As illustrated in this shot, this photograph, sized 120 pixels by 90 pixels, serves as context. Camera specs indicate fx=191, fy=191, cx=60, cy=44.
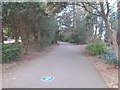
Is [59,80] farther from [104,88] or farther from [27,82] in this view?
[104,88]

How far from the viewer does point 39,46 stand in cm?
2102

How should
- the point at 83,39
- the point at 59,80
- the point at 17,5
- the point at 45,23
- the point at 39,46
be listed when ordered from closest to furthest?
the point at 59,80 < the point at 17,5 < the point at 45,23 < the point at 39,46 < the point at 83,39

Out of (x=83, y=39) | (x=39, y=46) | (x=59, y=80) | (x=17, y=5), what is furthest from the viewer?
(x=83, y=39)

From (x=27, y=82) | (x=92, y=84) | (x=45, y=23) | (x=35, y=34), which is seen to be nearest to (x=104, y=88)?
(x=92, y=84)

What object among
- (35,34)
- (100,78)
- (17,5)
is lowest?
(100,78)

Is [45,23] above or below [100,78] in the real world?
above

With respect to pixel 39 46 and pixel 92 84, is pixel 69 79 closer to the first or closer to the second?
pixel 92 84

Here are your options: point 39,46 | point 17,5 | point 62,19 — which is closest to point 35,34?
point 39,46

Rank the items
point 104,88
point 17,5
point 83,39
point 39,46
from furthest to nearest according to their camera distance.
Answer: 1. point 83,39
2. point 39,46
3. point 17,5
4. point 104,88

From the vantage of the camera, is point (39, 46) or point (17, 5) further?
point (39, 46)

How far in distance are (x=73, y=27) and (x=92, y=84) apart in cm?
2939

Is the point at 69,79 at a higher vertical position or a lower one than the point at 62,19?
lower

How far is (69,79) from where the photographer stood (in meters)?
7.11

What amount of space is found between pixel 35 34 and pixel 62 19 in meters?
14.4
